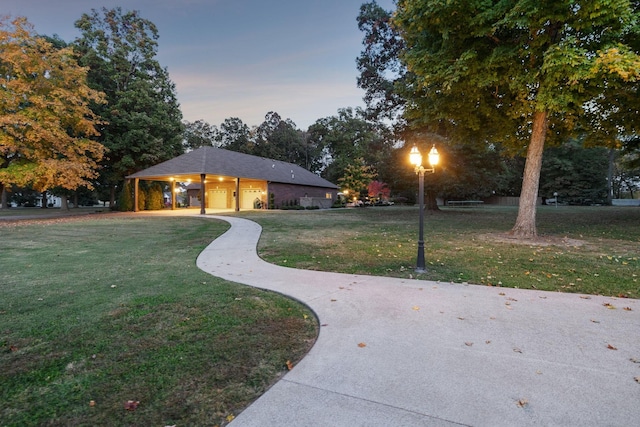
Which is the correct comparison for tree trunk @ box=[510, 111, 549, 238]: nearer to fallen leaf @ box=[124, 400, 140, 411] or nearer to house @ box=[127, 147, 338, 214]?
fallen leaf @ box=[124, 400, 140, 411]

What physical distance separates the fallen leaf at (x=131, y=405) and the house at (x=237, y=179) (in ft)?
66.3

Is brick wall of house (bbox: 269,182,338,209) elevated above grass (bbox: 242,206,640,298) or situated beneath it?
elevated above

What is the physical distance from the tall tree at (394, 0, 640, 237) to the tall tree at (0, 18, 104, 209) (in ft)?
58.2

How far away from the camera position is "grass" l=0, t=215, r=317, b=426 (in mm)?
2107

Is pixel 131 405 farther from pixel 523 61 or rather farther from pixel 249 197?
pixel 249 197

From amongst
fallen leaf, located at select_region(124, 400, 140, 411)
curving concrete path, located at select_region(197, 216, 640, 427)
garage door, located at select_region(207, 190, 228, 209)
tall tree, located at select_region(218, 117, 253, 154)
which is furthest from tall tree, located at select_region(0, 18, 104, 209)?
tall tree, located at select_region(218, 117, 253, 154)

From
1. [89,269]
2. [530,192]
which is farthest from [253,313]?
[530,192]

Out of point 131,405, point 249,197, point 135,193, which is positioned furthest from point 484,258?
point 135,193

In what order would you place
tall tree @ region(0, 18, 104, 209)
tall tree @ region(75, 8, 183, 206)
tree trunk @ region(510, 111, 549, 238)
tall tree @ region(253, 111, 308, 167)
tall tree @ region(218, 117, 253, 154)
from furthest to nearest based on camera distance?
tall tree @ region(218, 117, 253, 154) < tall tree @ region(253, 111, 308, 167) < tall tree @ region(75, 8, 183, 206) < tall tree @ region(0, 18, 104, 209) < tree trunk @ region(510, 111, 549, 238)

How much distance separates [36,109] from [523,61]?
2181cm

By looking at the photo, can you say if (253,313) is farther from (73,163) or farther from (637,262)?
(73,163)

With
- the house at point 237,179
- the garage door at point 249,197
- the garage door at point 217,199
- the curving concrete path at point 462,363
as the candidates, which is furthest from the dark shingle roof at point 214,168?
the curving concrete path at point 462,363

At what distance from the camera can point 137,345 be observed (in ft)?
9.74

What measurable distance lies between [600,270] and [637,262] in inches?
56.0
